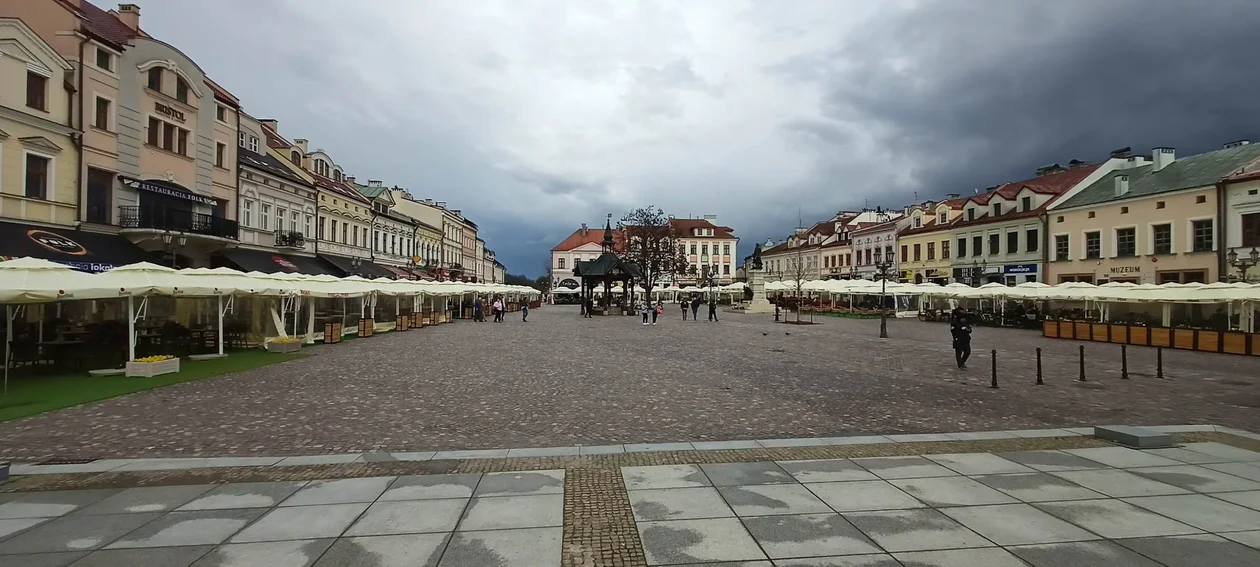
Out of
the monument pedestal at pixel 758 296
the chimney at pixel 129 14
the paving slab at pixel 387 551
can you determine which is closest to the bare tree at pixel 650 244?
the monument pedestal at pixel 758 296

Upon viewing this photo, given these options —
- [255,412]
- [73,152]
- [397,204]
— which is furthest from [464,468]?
[397,204]

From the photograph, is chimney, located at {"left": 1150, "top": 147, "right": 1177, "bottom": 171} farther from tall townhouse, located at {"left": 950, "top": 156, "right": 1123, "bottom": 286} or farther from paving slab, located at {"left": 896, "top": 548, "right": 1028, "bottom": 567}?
paving slab, located at {"left": 896, "top": 548, "right": 1028, "bottom": 567}

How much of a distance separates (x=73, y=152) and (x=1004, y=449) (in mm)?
30921

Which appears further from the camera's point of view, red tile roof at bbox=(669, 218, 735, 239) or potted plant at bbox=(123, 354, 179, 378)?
red tile roof at bbox=(669, 218, 735, 239)

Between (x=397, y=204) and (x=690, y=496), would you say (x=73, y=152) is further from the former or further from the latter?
(x=397, y=204)

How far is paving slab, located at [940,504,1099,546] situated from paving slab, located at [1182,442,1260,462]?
3.87m

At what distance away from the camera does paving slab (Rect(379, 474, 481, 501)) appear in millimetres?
5723

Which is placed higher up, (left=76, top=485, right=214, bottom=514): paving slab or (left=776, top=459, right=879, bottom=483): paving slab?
(left=776, top=459, right=879, bottom=483): paving slab

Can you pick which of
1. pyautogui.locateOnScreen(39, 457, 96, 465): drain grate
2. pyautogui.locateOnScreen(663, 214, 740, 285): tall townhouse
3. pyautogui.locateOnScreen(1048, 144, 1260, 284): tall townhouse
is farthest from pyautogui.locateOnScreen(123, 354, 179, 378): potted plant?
pyautogui.locateOnScreen(663, 214, 740, 285): tall townhouse

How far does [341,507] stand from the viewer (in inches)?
213

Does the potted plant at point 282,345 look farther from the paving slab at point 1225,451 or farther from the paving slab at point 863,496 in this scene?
the paving slab at point 1225,451

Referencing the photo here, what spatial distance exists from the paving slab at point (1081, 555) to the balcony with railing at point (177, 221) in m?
30.7

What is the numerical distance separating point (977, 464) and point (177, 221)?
32019 mm

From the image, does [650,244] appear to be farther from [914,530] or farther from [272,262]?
[914,530]
